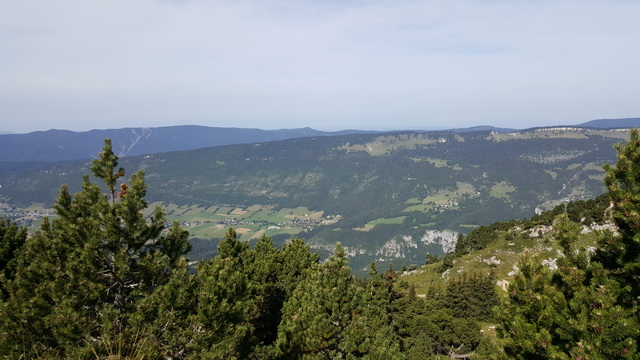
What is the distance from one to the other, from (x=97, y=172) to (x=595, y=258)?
20383mm

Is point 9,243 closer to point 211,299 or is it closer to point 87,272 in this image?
point 87,272

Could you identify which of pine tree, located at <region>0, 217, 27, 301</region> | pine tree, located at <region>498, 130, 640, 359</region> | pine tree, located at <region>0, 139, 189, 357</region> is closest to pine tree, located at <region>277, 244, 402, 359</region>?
pine tree, located at <region>498, 130, 640, 359</region>

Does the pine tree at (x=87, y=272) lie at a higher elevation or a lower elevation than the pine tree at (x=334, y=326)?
higher

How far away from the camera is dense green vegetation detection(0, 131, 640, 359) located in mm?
10500

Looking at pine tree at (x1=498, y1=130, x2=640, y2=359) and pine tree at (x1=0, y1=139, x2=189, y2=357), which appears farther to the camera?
pine tree at (x1=0, y1=139, x2=189, y2=357)

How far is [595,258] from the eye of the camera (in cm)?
1202

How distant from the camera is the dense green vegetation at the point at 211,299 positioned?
10500 millimetres

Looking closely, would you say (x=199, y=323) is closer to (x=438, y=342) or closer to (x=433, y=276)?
(x=438, y=342)

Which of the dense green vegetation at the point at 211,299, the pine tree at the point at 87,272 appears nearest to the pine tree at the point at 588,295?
the dense green vegetation at the point at 211,299

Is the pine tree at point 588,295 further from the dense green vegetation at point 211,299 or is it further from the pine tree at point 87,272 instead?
the pine tree at point 87,272

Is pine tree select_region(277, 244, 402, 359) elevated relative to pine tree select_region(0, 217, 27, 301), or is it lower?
lower

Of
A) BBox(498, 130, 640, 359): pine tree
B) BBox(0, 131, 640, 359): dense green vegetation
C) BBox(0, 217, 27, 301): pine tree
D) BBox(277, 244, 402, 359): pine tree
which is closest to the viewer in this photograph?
BBox(498, 130, 640, 359): pine tree

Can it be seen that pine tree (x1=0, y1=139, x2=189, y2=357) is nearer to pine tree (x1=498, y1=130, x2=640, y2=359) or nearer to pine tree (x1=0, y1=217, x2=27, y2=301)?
pine tree (x1=0, y1=217, x2=27, y2=301)

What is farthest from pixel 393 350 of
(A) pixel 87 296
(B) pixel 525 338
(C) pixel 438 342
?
(C) pixel 438 342
